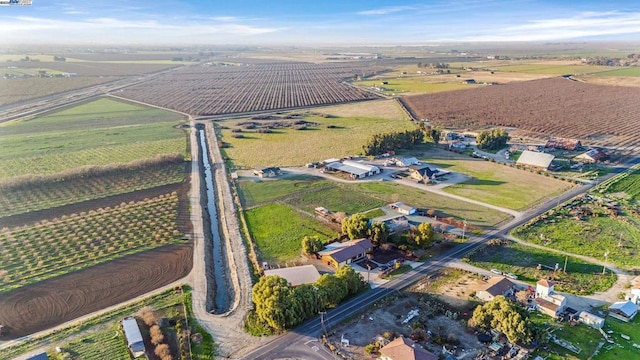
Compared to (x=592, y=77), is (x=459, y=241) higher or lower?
lower

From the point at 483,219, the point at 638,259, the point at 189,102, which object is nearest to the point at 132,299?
the point at 483,219

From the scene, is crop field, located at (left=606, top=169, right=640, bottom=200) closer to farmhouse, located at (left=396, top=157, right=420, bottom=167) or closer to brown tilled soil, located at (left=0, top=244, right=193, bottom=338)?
farmhouse, located at (left=396, top=157, right=420, bottom=167)

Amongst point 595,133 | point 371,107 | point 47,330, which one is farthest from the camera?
point 371,107

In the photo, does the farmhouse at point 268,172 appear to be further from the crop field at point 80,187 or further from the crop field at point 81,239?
the crop field at point 81,239

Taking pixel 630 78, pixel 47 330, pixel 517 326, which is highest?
pixel 630 78

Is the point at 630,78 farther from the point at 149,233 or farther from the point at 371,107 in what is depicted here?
the point at 149,233

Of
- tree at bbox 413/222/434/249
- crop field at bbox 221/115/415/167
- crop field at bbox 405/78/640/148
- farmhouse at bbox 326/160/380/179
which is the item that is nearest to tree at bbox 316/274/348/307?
tree at bbox 413/222/434/249

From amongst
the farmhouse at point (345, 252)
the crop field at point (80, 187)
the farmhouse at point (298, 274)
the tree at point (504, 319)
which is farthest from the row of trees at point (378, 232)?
the crop field at point (80, 187)

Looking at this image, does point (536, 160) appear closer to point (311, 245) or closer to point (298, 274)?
point (311, 245)
